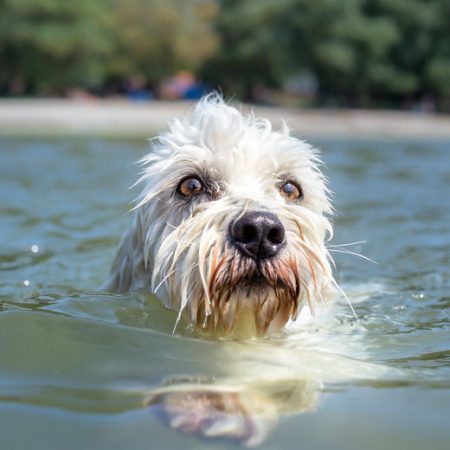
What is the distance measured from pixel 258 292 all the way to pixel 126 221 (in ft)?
20.7

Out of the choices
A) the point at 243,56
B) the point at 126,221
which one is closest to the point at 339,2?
the point at 243,56

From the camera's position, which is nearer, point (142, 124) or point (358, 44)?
point (142, 124)

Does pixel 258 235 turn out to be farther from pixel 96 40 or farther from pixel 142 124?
pixel 96 40

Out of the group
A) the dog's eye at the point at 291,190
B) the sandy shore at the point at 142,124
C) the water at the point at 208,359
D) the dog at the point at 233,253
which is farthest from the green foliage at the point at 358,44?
the dog at the point at 233,253

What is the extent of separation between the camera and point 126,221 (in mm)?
10312

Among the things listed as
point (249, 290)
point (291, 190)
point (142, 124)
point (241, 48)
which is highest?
point (241, 48)

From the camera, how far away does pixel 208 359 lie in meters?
4.14

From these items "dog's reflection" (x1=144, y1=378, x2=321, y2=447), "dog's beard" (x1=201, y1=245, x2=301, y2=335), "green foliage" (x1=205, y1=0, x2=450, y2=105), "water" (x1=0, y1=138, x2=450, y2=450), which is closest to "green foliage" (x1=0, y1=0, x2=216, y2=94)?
"green foliage" (x1=205, y1=0, x2=450, y2=105)

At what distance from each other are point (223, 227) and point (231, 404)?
108 centimetres

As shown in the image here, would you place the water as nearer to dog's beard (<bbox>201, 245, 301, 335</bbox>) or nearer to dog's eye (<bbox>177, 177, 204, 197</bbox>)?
dog's beard (<bbox>201, 245, 301, 335</bbox>)

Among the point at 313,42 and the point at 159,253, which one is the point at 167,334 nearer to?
the point at 159,253

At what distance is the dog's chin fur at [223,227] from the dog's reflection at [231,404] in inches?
22.0

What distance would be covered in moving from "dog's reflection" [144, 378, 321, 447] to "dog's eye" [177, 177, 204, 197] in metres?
1.40

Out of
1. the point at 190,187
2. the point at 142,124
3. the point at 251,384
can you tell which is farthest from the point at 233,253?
the point at 142,124
